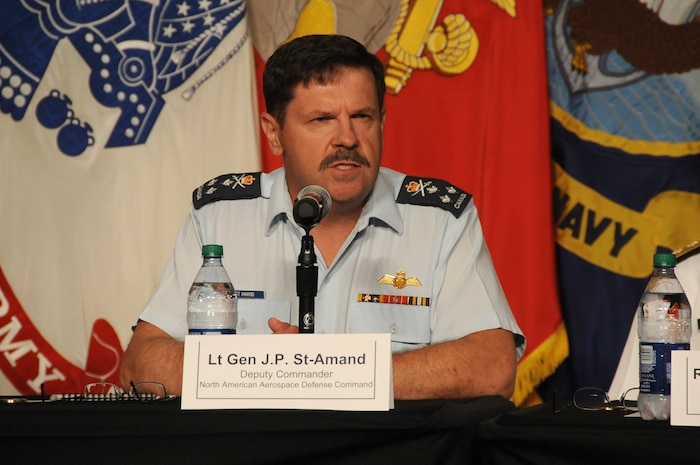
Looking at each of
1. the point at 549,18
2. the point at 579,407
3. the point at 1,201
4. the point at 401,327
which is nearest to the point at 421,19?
the point at 549,18

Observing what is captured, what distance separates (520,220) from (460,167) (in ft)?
0.93

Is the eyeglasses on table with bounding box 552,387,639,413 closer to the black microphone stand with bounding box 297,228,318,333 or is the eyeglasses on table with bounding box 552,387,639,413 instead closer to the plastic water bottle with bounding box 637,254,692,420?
the plastic water bottle with bounding box 637,254,692,420

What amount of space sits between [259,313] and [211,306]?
0.32 metres

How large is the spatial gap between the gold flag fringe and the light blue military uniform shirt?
0.83 metres

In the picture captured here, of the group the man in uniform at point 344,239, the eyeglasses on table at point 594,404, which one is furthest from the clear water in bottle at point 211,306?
the eyeglasses on table at point 594,404

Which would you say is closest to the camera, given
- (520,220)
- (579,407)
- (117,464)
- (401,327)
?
(117,464)

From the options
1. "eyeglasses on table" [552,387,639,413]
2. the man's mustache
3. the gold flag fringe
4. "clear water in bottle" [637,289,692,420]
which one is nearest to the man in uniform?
the man's mustache

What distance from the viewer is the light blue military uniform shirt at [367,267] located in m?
2.31

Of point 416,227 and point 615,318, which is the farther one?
point 615,318

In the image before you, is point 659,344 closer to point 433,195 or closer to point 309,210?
point 309,210

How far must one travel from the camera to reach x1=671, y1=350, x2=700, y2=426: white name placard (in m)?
1.35

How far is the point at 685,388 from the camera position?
4.50 feet

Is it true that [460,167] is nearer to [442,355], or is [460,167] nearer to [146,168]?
[146,168]

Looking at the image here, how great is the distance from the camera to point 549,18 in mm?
3264
